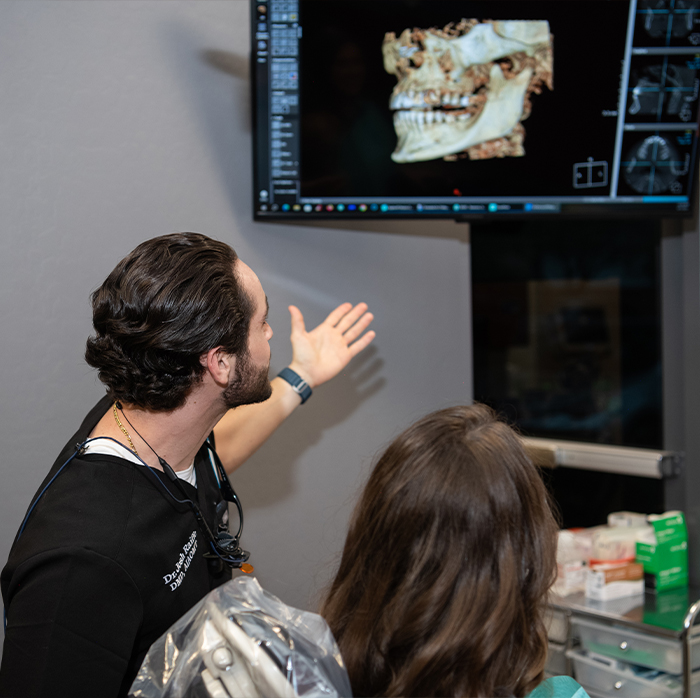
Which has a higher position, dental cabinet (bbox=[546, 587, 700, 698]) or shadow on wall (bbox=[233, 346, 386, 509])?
shadow on wall (bbox=[233, 346, 386, 509])

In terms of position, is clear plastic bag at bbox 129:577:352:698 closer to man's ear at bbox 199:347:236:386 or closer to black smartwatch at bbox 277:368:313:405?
man's ear at bbox 199:347:236:386

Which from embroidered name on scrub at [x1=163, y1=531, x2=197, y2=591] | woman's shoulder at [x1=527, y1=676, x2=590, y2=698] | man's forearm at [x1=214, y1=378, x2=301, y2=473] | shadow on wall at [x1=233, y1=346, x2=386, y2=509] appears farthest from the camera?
shadow on wall at [x1=233, y1=346, x2=386, y2=509]

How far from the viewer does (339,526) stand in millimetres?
2238

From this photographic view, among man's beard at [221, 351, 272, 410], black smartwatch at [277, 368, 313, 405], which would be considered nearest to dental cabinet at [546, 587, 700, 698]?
black smartwatch at [277, 368, 313, 405]

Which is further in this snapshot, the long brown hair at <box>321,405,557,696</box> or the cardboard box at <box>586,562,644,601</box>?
the cardboard box at <box>586,562,644,601</box>

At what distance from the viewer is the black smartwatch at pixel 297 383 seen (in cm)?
189

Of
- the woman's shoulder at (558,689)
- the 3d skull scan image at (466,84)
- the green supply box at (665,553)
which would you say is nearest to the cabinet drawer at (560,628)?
the green supply box at (665,553)

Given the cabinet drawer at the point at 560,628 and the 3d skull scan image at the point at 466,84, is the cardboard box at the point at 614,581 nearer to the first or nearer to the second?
the cabinet drawer at the point at 560,628

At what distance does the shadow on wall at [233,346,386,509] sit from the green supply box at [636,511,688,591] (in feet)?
3.36

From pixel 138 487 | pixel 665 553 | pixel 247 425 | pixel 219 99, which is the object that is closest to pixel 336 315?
pixel 247 425

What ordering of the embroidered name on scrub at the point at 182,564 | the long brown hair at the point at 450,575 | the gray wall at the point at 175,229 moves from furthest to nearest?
the gray wall at the point at 175,229
the embroidered name on scrub at the point at 182,564
the long brown hair at the point at 450,575

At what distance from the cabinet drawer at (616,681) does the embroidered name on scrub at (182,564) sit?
1.42m

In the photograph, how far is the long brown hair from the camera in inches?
33.8

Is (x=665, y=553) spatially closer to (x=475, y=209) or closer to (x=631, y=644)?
(x=631, y=644)
